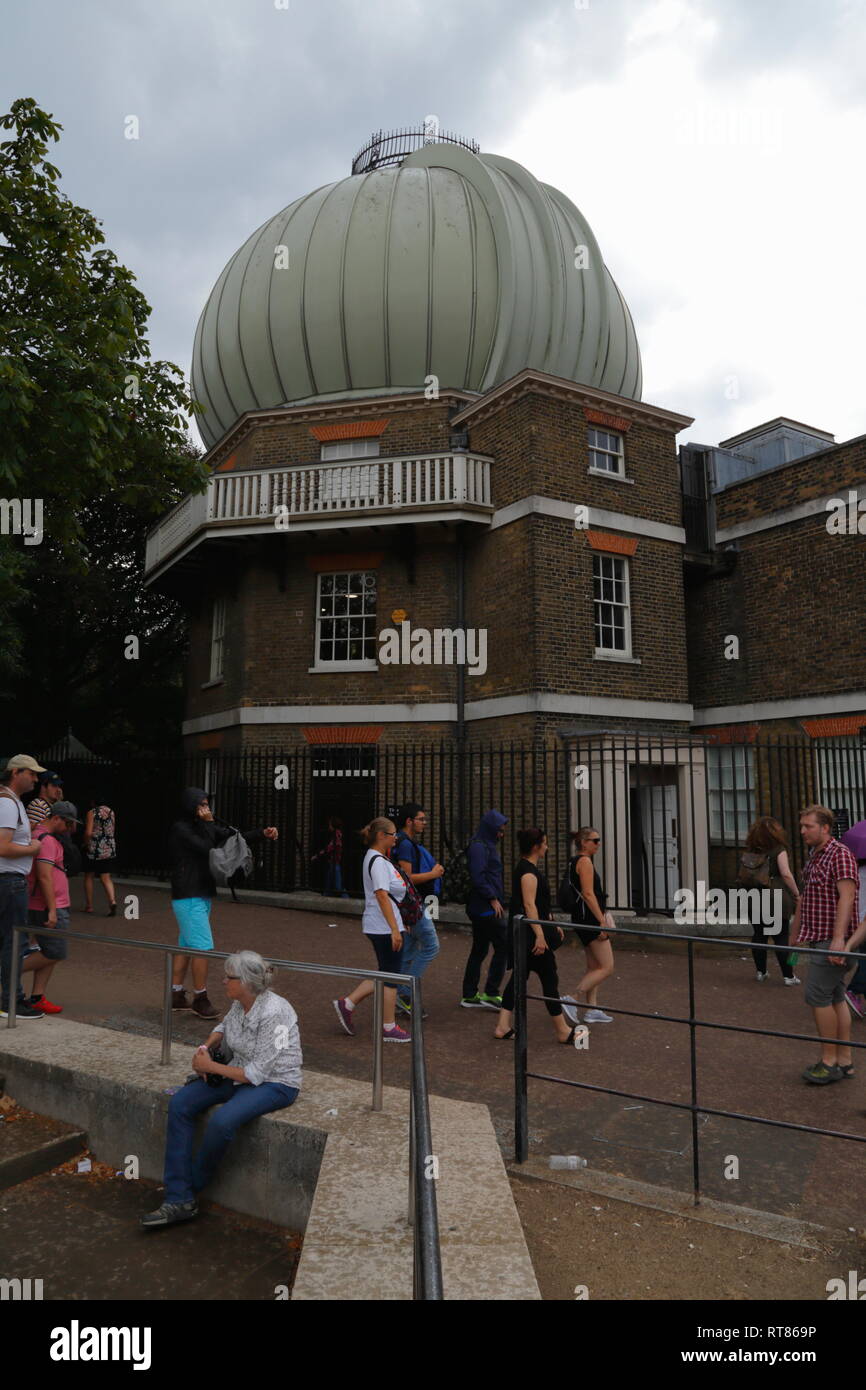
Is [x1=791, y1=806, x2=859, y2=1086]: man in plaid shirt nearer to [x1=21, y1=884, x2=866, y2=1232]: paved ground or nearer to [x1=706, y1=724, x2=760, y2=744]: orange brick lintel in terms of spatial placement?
[x1=21, y1=884, x2=866, y2=1232]: paved ground

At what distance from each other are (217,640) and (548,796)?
935 centimetres

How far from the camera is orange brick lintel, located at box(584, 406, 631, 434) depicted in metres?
16.6

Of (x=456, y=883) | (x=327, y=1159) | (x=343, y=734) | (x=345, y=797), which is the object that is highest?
(x=343, y=734)

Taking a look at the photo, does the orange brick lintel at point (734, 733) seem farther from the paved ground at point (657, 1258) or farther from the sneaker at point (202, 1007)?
the paved ground at point (657, 1258)

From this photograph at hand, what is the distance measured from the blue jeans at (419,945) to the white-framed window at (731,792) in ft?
35.3

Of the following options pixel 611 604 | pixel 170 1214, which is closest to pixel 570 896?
pixel 170 1214

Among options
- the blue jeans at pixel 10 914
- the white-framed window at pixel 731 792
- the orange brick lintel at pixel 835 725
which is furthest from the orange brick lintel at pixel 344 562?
the blue jeans at pixel 10 914

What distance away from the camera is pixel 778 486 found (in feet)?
56.3

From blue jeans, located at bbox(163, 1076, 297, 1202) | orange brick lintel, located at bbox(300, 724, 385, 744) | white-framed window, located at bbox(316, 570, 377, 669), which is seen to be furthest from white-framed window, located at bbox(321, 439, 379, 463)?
blue jeans, located at bbox(163, 1076, 297, 1202)

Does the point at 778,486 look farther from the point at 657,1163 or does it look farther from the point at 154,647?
the point at 154,647

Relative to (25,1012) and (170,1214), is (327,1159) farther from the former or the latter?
(25,1012)

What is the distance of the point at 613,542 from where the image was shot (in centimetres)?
1642

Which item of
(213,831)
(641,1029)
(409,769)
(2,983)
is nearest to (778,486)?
(409,769)
